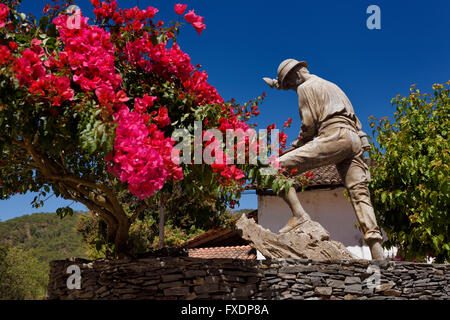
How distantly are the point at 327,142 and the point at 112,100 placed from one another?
347cm

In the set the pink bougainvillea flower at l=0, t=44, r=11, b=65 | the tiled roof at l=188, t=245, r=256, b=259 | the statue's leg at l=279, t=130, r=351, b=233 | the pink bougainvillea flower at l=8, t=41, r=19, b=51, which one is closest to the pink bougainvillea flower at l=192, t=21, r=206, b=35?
the pink bougainvillea flower at l=8, t=41, r=19, b=51

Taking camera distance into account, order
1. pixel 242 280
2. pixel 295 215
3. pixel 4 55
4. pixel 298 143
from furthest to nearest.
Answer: pixel 298 143 < pixel 295 215 < pixel 242 280 < pixel 4 55

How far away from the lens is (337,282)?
5039 mm

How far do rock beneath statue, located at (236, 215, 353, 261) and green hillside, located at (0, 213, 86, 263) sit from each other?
33.1 metres

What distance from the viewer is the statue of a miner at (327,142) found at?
5773mm

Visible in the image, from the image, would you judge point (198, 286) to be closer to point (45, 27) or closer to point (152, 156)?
point (152, 156)

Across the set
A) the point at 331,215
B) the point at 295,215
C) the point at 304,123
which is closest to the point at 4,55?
the point at 295,215

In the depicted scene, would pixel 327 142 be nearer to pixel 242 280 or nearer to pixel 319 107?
pixel 319 107

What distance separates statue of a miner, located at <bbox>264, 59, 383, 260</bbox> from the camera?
18.9 feet

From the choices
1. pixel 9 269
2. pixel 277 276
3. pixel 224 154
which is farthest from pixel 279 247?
pixel 9 269

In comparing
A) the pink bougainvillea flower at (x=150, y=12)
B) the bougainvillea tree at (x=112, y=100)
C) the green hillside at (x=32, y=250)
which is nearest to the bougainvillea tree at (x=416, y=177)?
the bougainvillea tree at (x=112, y=100)

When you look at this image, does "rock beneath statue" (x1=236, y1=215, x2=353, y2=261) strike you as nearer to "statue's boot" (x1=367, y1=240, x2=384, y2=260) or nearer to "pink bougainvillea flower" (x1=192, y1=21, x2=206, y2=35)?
"statue's boot" (x1=367, y1=240, x2=384, y2=260)

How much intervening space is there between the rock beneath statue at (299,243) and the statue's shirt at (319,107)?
146cm

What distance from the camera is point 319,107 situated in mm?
6066
